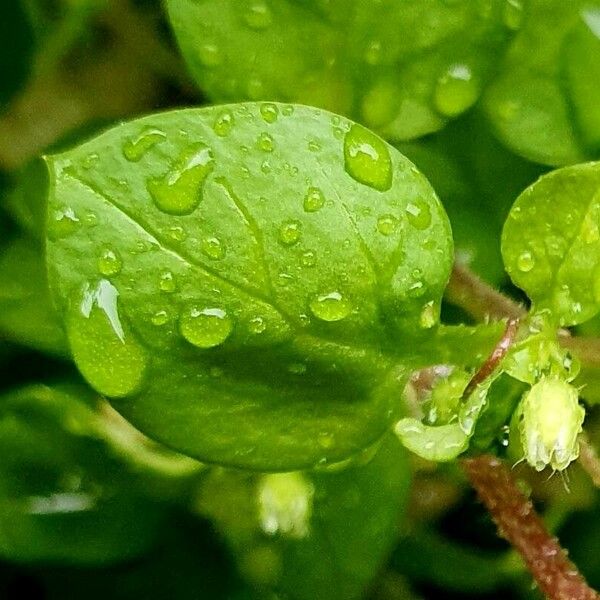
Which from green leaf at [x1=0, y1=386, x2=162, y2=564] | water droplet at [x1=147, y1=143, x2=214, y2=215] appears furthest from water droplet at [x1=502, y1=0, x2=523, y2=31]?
green leaf at [x1=0, y1=386, x2=162, y2=564]

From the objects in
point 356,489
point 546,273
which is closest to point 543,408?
point 546,273

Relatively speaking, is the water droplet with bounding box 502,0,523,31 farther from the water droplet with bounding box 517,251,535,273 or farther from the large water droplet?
the large water droplet

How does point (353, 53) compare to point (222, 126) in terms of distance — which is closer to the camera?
point (222, 126)

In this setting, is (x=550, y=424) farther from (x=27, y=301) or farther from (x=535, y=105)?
(x=27, y=301)

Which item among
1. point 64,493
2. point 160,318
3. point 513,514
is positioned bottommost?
point 64,493

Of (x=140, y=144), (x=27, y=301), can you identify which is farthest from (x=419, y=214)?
(x=27, y=301)

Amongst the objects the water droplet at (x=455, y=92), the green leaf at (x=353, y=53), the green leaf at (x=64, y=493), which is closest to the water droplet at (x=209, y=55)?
the green leaf at (x=353, y=53)
